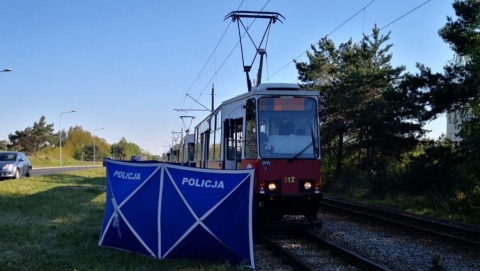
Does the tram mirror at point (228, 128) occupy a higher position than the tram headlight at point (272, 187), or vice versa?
the tram mirror at point (228, 128)

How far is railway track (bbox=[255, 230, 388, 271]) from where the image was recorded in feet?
24.0

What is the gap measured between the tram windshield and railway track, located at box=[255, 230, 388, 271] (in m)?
1.80

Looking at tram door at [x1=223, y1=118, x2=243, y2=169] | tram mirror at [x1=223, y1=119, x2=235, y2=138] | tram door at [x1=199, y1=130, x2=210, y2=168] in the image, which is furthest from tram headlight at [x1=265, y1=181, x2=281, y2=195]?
tram door at [x1=199, y1=130, x2=210, y2=168]

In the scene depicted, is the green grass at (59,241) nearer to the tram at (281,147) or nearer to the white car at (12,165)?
the tram at (281,147)

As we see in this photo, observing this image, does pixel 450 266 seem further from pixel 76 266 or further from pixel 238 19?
pixel 238 19

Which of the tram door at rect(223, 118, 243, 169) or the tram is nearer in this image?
the tram

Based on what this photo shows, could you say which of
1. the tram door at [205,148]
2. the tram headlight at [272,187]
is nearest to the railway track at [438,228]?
the tram headlight at [272,187]

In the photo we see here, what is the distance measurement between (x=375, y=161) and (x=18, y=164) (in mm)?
18808

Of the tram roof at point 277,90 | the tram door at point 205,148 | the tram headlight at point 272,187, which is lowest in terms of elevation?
the tram headlight at point 272,187

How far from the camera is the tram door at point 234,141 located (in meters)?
11.0

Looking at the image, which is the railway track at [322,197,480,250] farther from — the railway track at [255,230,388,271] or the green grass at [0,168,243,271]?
the green grass at [0,168,243,271]

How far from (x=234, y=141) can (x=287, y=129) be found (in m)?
1.42

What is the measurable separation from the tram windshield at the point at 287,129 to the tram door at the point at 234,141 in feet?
2.47

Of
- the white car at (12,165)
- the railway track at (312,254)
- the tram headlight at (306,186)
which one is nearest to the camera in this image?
the railway track at (312,254)
